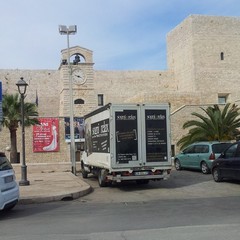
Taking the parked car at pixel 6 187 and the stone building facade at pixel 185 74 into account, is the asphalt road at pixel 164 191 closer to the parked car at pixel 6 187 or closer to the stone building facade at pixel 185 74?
the parked car at pixel 6 187

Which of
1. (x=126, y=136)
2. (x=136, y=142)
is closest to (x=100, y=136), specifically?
(x=126, y=136)

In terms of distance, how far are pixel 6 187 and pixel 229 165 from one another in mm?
9053

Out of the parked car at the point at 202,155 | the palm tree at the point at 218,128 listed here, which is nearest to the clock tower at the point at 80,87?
the palm tree at the point at 218,128

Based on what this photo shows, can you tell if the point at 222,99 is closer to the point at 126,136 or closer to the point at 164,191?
the point at 164,191

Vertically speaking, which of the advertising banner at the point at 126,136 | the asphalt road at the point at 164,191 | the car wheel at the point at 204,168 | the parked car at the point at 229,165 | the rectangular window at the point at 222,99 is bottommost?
the asphalt road at the point at 164,191

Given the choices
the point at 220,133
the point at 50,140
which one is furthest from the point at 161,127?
the point at 50,140

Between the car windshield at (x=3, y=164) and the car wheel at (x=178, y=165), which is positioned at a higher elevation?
the car windshield at (x=3, y=164)

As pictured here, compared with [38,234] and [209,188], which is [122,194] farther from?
[38,234]

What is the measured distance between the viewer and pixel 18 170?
2259cm

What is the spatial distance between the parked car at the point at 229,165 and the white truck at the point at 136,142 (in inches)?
98.4

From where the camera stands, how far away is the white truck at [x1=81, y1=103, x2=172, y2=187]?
14469 mm

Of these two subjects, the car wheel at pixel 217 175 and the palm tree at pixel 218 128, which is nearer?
the car wheel at pixel 217 175

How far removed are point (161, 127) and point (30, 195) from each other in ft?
17.0

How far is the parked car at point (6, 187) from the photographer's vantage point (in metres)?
9.59
